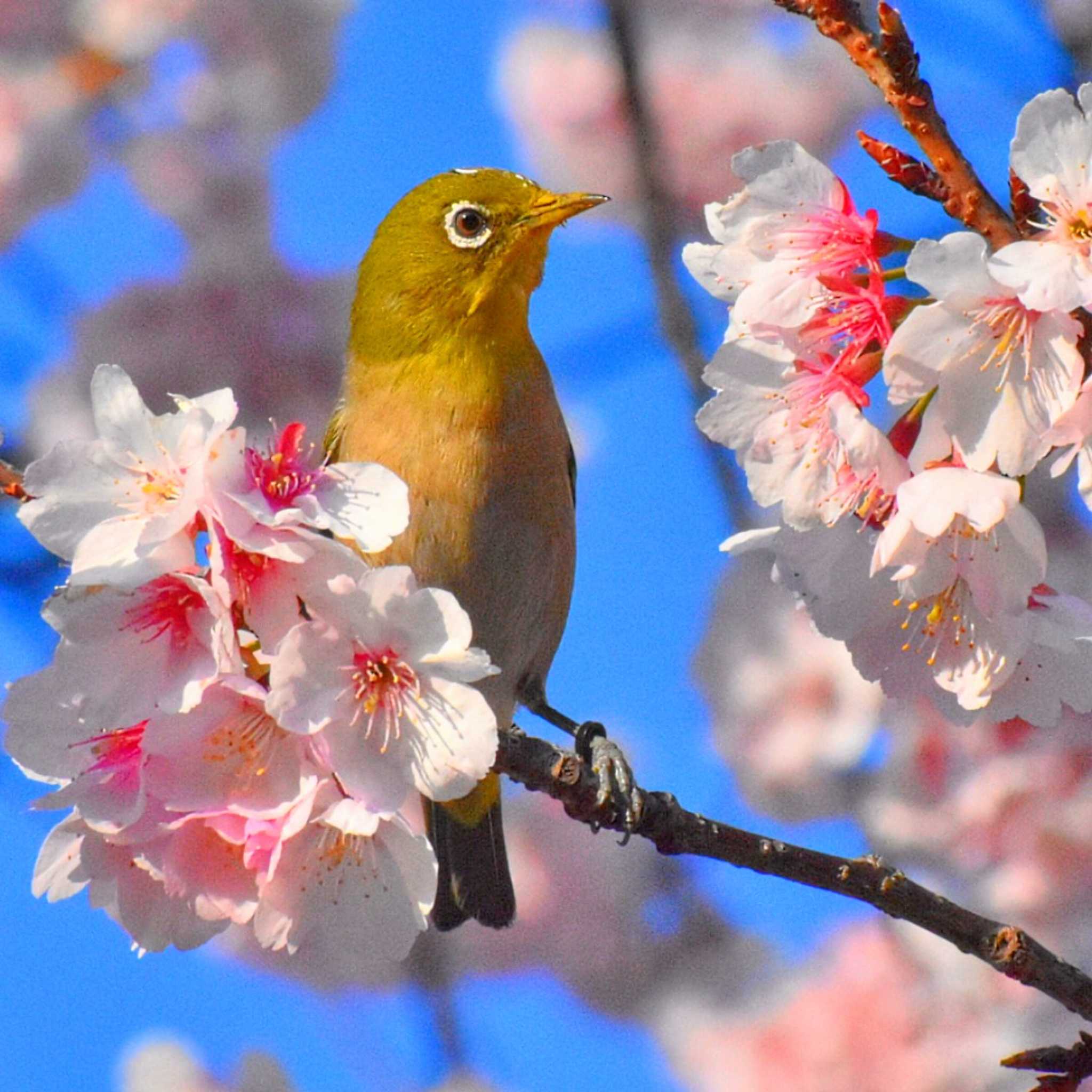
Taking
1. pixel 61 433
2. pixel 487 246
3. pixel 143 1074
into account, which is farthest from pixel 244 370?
pixel 143 1074

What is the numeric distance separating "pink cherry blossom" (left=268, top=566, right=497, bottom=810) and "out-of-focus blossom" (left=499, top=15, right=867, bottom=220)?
5.61 m

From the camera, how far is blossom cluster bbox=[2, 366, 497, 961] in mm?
2070

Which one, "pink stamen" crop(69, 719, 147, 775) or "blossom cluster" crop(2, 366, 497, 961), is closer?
"blossom cluster" crop(2, 366, 497, 961)

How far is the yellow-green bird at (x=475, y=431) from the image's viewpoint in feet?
12.8

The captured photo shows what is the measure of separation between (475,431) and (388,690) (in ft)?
5.99

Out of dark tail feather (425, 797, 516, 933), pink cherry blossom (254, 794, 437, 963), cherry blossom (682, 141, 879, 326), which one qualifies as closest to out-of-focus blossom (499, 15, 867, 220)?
dark tail feather (425, 797, 516, 933)

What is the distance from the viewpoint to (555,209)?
14.1ft

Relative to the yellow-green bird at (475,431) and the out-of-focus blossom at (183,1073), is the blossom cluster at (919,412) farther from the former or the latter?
the out-of-focus blossom at (183,1073)

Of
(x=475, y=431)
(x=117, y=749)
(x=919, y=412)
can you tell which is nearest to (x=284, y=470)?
(x=117, y=749)

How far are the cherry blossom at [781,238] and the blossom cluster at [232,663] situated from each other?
551 millimetres

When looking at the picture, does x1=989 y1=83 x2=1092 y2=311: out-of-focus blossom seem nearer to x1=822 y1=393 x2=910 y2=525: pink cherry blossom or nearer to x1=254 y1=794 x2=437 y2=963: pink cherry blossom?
x1=822 y1=393 x2=910 y2=525: pink cherry blossom

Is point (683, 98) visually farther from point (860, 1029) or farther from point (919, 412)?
point (919, 412)

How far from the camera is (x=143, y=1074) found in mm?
5395

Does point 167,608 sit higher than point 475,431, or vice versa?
point 475,431
